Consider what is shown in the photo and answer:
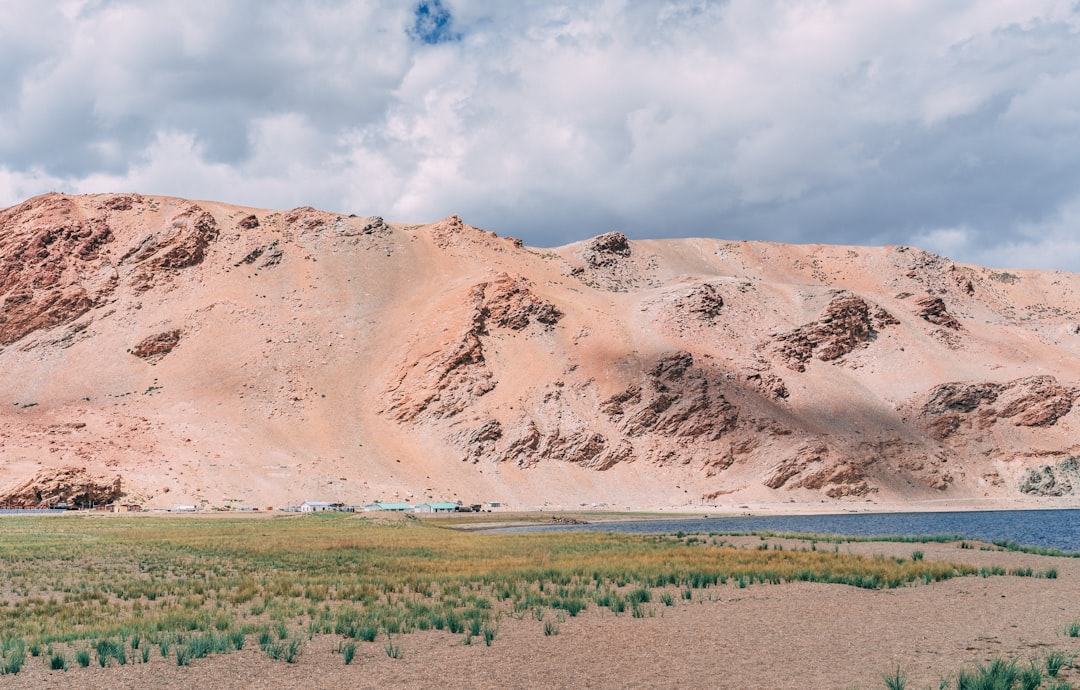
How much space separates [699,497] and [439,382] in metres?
33.1

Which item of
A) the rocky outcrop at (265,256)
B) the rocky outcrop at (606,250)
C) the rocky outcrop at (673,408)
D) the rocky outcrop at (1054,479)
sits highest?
the rocky outcrop at (606,250)

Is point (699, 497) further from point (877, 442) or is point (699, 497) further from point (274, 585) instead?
point (274, 585)

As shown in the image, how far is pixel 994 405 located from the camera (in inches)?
3952

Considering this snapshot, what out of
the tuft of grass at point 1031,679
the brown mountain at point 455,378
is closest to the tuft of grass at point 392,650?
the tuft of grass at point 1031,679

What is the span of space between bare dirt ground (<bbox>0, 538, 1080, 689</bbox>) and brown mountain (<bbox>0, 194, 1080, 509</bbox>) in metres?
67.5

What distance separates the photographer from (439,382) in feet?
330

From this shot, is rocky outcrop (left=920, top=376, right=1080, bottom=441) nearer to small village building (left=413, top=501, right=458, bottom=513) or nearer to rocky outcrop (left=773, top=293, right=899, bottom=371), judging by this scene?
rocky outcrop (left=773, top=293, right=899, bottom=371)

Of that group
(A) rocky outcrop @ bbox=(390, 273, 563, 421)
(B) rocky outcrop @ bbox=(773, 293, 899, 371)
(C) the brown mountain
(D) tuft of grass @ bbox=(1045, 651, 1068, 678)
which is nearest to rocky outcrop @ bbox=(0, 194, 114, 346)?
(C) the brown mountain

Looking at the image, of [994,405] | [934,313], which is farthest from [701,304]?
[994,405]

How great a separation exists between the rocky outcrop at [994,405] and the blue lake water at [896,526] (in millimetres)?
20457

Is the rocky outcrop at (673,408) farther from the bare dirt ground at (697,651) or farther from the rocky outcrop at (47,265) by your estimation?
the bare dirt ground at (697,651)

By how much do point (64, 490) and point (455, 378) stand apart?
42145mm

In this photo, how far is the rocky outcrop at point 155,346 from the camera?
104m

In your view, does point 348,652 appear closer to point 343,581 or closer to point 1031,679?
point 343,581
